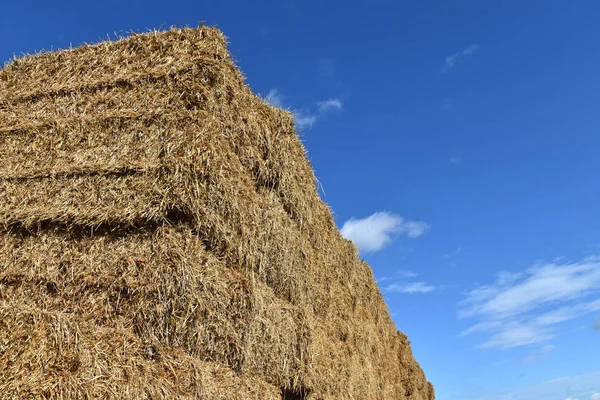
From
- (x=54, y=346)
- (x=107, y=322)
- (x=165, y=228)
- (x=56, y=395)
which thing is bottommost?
(x=56, y=395)

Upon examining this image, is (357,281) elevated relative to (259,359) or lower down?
elevated

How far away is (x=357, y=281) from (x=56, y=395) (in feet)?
23.5

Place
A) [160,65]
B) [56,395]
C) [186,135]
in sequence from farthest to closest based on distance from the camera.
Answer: [160,65] < [186,135] < [56,395]

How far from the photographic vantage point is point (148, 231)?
14.8ft

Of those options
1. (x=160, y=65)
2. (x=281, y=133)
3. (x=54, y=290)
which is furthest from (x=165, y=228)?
(x=281, y=133)

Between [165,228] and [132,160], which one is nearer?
[165,228]

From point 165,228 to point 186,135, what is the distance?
2.81 ft

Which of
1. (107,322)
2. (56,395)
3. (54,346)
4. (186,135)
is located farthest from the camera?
(186,135)

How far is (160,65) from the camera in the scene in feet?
17.4

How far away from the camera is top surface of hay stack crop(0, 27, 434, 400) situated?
3803 millimetres

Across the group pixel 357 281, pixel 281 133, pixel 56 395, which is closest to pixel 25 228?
pixel 56 395

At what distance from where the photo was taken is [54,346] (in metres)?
3.55

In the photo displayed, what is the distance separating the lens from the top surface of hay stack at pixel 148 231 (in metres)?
3.80

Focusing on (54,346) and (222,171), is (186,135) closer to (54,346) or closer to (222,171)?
(222,171)
